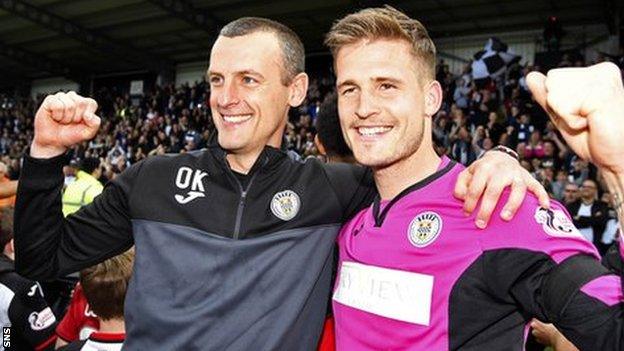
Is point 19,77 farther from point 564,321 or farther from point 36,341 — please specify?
point 564,321

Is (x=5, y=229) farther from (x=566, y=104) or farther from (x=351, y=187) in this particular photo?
(x=566, y=104)

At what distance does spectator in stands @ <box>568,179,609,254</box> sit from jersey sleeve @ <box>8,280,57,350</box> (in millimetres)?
5476

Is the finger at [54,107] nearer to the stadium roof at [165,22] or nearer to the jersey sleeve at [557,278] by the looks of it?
the jersey sleeve at [557,278]

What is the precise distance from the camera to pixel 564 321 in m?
1.32

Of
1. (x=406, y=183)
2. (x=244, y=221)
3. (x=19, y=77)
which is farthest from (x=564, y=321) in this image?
(x=19, y=77)

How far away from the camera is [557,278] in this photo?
53.4 inches

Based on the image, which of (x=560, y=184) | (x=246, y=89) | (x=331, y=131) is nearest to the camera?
(x=246, y=89)

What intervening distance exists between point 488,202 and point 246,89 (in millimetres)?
831

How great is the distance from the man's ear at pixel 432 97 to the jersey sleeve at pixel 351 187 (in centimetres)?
31

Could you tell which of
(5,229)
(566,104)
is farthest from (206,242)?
(5,229)

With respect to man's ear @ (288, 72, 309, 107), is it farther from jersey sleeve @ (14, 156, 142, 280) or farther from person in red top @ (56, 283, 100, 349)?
person in red top @ (56, 283, 100, 349)

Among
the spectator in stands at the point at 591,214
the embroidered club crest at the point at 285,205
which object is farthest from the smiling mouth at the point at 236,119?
the spectator in stands at the point at 591,214

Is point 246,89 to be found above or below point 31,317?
above

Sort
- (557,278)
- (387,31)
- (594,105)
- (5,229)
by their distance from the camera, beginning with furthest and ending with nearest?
(5,229) < (387,31) < (557,278) < (594,105)
